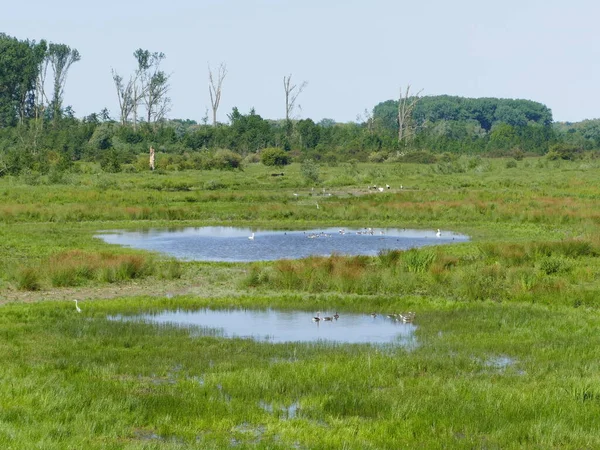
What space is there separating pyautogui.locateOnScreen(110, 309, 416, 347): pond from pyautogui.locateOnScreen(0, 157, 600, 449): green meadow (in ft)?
1.76

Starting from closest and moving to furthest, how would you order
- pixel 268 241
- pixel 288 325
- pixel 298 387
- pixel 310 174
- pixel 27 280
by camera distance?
pixel 298 387
pixel 288 325
pixel 27 280
pixel 268 241
pixel 310 174

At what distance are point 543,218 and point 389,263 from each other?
60.0ft

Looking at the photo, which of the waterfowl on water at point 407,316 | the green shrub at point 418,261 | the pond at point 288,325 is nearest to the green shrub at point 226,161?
the green shrub at point 418,261

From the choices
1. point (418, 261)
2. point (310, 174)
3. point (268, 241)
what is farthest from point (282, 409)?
point (310, 174)

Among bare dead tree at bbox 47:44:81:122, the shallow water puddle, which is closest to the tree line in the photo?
bare dead tree at bbox 47:44:81:122

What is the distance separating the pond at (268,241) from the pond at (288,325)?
10076 millimetres

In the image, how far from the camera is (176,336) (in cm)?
1694

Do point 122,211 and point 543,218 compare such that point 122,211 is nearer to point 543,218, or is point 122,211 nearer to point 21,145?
point 543,218

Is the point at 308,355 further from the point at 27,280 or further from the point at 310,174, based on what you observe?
the point at 310,174

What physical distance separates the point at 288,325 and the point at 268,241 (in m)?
17.4

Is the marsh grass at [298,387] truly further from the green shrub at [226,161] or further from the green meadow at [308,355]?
the green shrub at [226,161]

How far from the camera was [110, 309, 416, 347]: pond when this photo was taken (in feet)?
57.3

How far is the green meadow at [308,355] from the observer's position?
35.6 ft

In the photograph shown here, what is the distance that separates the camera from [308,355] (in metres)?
15.2
